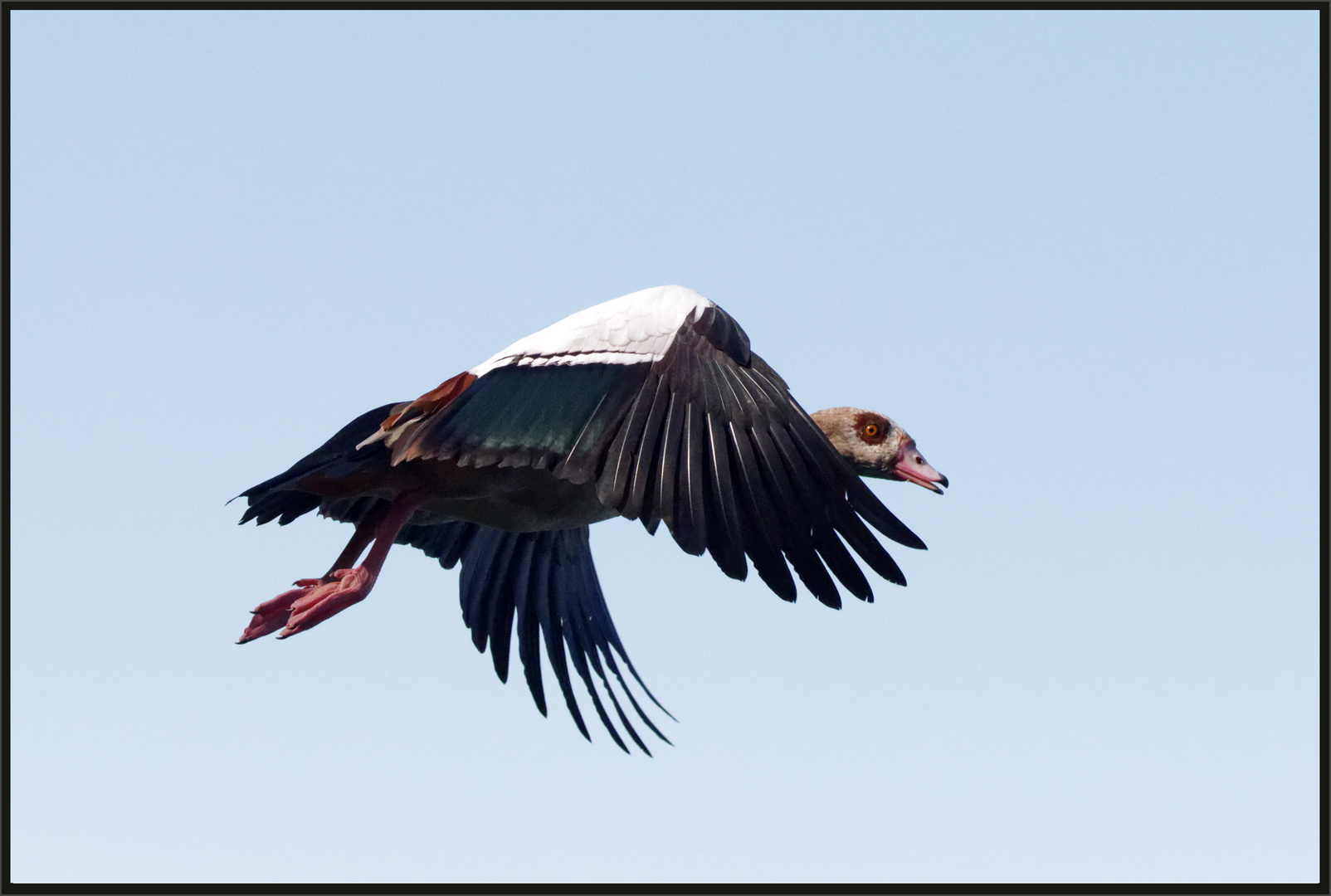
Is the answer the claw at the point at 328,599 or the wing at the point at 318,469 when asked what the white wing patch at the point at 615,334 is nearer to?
the wing at the point at 318,469

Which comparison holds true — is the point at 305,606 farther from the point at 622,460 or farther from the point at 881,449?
the point at 881,449

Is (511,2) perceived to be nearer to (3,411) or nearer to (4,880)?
(3,411)

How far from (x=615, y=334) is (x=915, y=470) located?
2212mm

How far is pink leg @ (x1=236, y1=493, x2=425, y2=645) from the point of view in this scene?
932 cm

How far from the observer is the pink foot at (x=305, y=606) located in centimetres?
930

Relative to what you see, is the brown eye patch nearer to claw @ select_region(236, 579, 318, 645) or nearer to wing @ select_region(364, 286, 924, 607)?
wing @ select_region(364, 286, 924, 607)

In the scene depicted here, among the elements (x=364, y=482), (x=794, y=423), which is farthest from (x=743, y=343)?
(x=364, y=482)

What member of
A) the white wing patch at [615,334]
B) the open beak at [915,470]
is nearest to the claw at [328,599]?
the white wing patch at [615,334]

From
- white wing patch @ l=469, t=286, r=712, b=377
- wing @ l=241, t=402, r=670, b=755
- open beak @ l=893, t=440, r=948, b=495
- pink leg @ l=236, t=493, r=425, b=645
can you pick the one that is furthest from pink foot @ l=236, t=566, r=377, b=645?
open beak @ l=893, t=440, r=948, b=495

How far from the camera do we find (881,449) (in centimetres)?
1073

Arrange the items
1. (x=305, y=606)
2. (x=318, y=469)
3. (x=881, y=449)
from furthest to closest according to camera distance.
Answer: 1. (x=881, y=449)
2. (x=318, y=469)
3. (x=305, y=606)

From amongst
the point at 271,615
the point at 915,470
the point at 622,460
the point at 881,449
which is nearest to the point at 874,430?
the point at 881,449

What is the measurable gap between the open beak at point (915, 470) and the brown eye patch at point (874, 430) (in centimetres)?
14

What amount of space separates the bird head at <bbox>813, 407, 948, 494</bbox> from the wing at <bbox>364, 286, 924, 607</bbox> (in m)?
1.22
